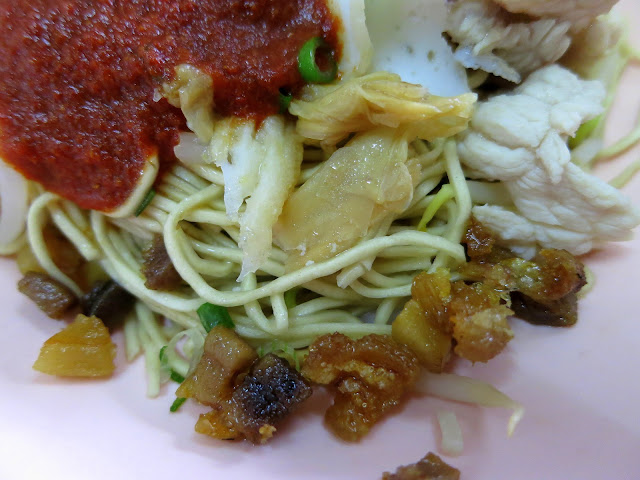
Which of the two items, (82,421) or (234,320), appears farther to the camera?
(234,320)

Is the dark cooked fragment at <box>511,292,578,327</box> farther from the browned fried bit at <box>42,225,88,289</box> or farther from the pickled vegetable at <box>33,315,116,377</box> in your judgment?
the browned fried bit at <box>42,225,88,289</box>

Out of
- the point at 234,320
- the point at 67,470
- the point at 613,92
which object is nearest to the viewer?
the point at 67,470

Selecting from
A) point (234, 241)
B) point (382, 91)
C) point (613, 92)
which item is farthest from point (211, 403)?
point (613, 92)

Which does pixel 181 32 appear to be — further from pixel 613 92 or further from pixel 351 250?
pixel 613 92

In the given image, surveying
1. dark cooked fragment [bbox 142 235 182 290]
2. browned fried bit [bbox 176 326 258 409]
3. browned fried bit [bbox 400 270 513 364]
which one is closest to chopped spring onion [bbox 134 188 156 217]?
dark cooked fragment [bbox 142 235 182 290]

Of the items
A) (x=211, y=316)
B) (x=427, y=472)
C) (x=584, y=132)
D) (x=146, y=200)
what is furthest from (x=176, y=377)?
(x=584, y=132)

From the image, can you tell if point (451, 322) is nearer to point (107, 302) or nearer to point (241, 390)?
point (241, 390)

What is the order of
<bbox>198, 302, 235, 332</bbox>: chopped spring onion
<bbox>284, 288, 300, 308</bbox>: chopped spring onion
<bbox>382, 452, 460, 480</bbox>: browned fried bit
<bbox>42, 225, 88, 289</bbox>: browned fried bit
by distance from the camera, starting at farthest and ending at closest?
<bbox>42, 225, 88, 289</bbox>: browned fried bit, <bbox>284, 288, 300, 308</bbox>: chopped spring onion, <bbox>198, 302, 235, 332</bbox>: chopped spring onion, <bbox>382, 452, 460, 480</bbox>: browned fried bit

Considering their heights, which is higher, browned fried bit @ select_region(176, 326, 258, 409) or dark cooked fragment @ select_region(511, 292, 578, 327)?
dark cooked fragment @ select_region(511, 292, 578, 327)
